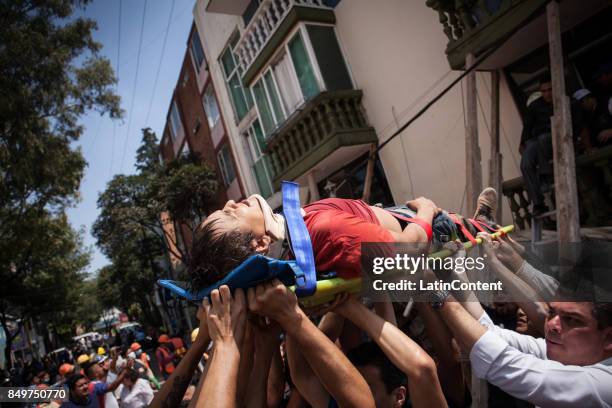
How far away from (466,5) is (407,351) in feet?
20.8

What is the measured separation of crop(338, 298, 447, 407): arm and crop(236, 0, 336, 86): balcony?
9357 millimetres

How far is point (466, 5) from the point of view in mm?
6309

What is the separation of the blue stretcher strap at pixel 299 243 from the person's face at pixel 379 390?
101 cm

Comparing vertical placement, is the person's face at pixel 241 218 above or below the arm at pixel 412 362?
above

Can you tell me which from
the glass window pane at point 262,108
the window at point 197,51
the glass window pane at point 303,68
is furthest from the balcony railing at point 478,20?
the window at point 197,51

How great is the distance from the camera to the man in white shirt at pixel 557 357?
60.4 inches

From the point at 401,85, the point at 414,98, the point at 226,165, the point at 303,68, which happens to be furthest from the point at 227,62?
the point at 414,98

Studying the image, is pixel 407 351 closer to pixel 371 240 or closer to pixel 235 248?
pixel 371 240

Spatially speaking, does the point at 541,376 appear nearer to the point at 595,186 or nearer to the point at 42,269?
the point at 595,186

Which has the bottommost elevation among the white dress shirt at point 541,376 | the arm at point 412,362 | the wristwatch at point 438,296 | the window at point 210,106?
the white dress shirt at point 541,376

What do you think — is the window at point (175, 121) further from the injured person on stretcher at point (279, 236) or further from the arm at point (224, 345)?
the arm at point (224, 345)

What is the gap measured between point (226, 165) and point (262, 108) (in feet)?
20.4

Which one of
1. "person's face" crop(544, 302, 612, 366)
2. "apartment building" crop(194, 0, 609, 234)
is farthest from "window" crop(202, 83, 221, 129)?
"person's face" crop(544, 302, 612, 366)

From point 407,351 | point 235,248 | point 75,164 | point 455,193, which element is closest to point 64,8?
point 75,164
